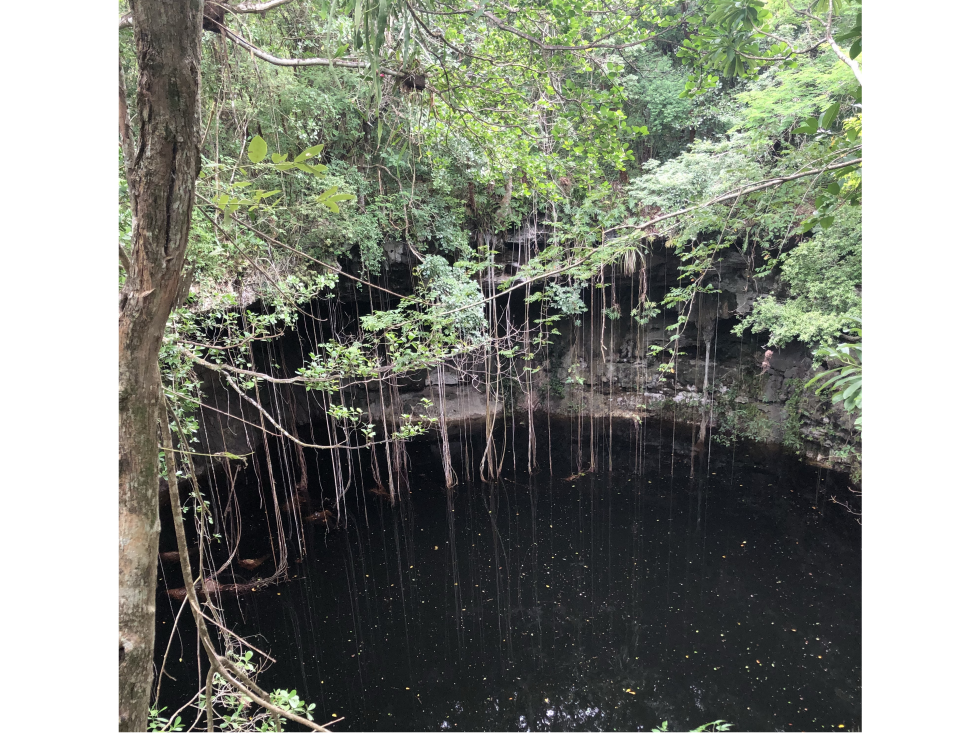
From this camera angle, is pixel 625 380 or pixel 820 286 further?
pixel 625 380

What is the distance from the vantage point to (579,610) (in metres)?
3.76

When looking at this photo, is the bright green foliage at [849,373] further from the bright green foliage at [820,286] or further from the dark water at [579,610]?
the bright green foliage at [820,286]

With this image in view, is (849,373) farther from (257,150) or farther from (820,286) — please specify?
(820,286)

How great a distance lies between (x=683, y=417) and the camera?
7324 millimetres

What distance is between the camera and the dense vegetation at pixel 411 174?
0.64 meters

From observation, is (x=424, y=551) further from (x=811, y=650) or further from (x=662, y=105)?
(x=662, y=105)

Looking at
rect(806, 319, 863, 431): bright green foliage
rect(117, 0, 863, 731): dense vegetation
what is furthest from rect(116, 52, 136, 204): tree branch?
rect(806, 319, 863, 431): bright green foliage

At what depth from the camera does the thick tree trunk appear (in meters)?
0.60

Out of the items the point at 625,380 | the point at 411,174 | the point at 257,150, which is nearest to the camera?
the point at 257,150

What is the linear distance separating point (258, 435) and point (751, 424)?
6.06 m

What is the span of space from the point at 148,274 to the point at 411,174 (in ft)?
16.6

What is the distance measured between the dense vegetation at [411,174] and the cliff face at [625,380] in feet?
0.92

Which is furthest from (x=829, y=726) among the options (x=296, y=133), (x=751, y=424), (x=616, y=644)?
(x=296, y=133)

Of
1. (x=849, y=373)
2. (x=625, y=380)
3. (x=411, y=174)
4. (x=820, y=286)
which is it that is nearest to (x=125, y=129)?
(x=849, y=373)
